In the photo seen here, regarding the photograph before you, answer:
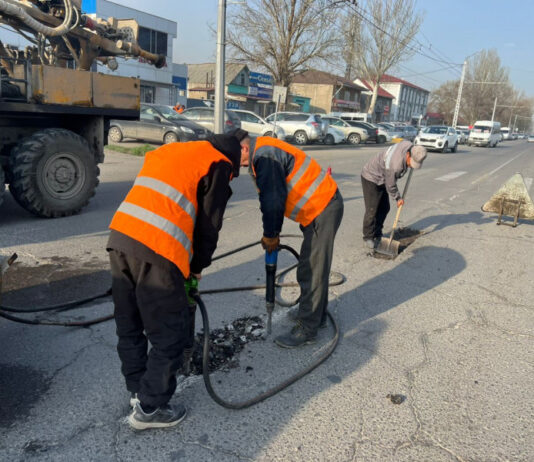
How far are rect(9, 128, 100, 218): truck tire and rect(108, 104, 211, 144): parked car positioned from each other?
8566mm

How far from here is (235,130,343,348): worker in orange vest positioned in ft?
9.80

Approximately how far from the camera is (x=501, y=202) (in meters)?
7.71

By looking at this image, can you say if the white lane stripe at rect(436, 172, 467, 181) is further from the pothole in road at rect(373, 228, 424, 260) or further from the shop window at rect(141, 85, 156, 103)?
the shop window at rect(141, 85, 156, 103)

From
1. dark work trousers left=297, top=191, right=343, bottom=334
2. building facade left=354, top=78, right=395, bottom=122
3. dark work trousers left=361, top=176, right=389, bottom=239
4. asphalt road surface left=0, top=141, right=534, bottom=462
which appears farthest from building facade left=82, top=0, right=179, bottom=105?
building facade left=354, top=78, right=395, bottom=122

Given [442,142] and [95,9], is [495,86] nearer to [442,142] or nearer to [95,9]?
[442,142]

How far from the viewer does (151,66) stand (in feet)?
104

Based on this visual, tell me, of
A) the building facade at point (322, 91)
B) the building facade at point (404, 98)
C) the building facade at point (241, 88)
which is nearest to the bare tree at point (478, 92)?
the building facade at point (404, 98)

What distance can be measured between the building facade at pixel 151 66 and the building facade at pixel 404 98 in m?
46.8

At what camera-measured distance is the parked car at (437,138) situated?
84.9ft

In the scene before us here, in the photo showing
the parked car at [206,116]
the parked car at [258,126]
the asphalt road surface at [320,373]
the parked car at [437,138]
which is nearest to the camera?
the asphalt road surface at [320,373]

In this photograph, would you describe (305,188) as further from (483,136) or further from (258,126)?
(483,136)

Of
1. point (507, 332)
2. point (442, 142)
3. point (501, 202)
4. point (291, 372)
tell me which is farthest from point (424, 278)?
point (442, 142)

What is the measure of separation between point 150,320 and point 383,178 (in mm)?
4246

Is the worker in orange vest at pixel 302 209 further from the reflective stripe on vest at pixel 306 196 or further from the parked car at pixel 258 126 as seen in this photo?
the parked car at pixel 258 126
